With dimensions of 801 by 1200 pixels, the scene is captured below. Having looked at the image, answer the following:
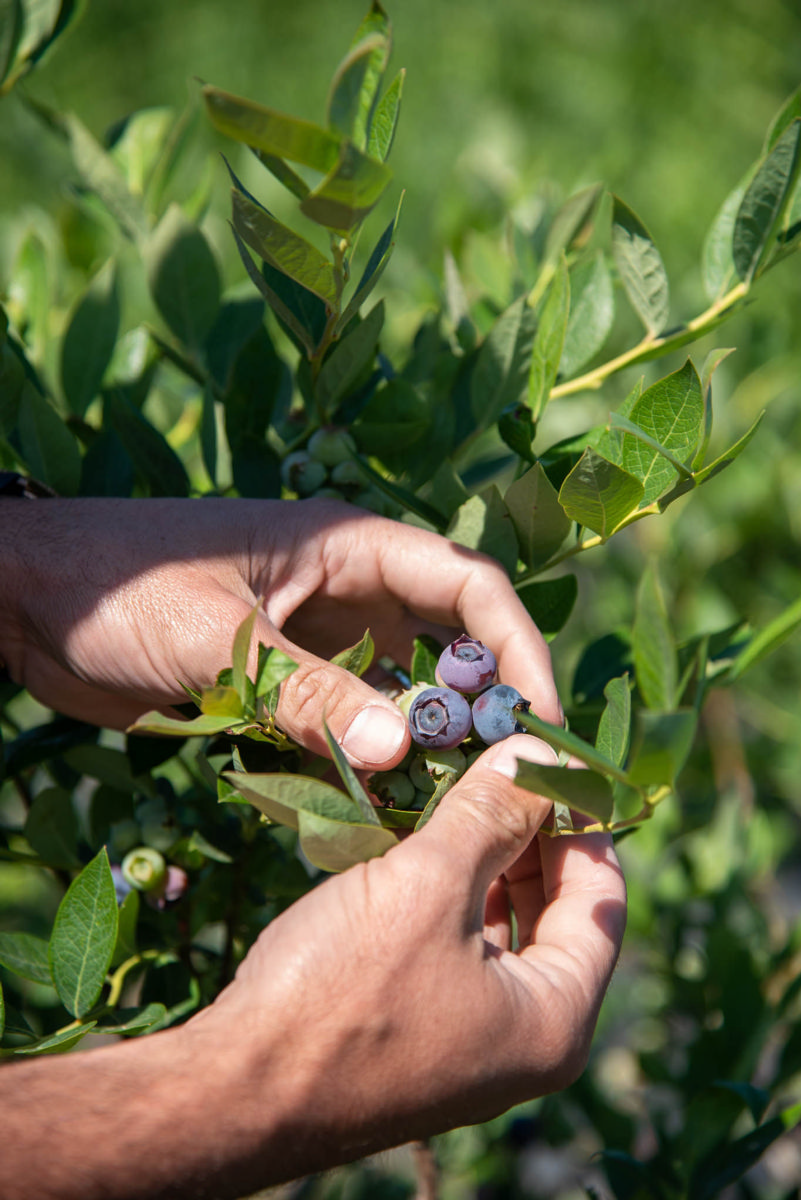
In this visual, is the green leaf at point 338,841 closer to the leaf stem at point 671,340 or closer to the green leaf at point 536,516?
the green leaf at point 536,516

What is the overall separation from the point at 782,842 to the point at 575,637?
0.61 meters

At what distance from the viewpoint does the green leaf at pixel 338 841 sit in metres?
0.65

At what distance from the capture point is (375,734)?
31.6 inches

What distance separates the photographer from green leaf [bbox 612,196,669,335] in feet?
2.95

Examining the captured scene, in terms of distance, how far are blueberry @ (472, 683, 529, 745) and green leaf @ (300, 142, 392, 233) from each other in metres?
0.38

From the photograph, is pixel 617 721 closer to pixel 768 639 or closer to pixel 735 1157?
pixel 768 639

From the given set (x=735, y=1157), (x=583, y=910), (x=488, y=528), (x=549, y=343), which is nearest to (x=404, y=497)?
(x=488, y=528)

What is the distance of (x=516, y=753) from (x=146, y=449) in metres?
0.49

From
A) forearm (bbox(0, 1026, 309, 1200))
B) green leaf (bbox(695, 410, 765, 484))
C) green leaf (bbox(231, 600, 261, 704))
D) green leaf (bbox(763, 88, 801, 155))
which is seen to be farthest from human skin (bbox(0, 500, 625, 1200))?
green leaf (bbox(763, 88, 801, 155))

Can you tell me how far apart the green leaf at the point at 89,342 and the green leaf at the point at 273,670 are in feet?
1.94

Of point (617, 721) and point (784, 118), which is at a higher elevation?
point (784, 118)

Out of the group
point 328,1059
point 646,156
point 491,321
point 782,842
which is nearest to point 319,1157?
point 328,1059

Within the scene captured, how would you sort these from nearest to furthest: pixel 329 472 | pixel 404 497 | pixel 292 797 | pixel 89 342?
pixel 292 797 → pixel 404 497 → pixel 329 472 → pixel 89 342

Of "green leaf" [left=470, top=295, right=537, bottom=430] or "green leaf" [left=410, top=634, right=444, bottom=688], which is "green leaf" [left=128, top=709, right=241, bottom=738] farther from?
"green leaf" [left=470, top=295, right=537, bottom=430]
